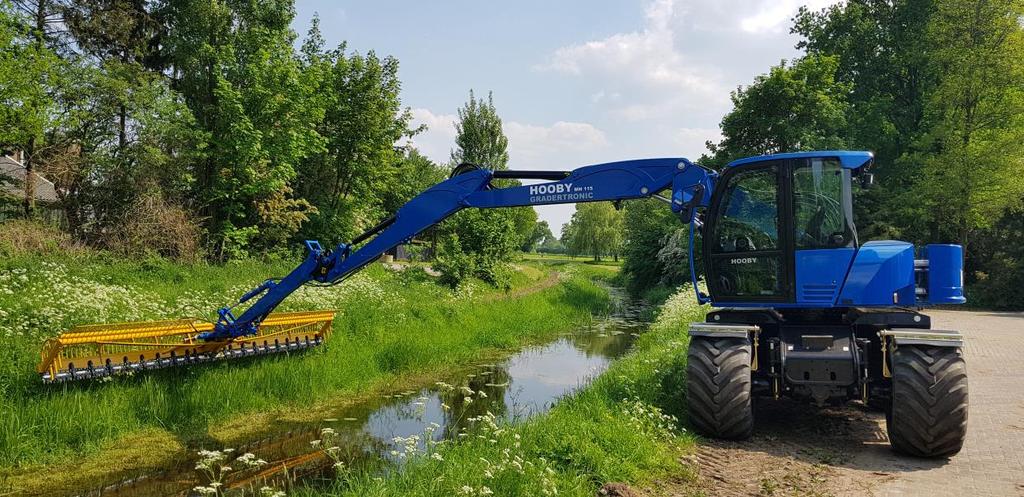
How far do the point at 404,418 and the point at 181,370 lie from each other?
3396 millimetres

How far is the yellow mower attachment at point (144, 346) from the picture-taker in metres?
6.56

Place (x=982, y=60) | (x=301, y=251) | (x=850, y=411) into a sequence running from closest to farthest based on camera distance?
1. (x=850, y=411)
2. (x=301, y=251)
3. (x=982, y=60)

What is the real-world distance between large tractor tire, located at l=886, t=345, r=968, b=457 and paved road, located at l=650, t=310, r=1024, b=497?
0.22 meters

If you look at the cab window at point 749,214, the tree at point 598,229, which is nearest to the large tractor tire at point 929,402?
the cab window at point 749,214

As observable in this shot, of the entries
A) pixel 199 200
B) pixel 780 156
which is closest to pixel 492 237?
pixel 199 200

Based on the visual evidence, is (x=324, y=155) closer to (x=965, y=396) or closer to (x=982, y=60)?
(x=965, y=396)

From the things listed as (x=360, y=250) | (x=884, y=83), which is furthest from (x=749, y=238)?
(x=884, y=83)

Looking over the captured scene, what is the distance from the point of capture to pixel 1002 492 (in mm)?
4656

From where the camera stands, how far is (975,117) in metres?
21.7

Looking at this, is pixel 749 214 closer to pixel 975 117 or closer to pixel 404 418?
pixel 404 418

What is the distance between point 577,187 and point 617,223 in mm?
56490

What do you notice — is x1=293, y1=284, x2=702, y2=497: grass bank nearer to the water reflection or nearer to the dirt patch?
Result: the water reflection

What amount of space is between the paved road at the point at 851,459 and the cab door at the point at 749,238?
1.70m

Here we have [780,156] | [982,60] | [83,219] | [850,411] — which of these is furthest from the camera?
[982,60]
